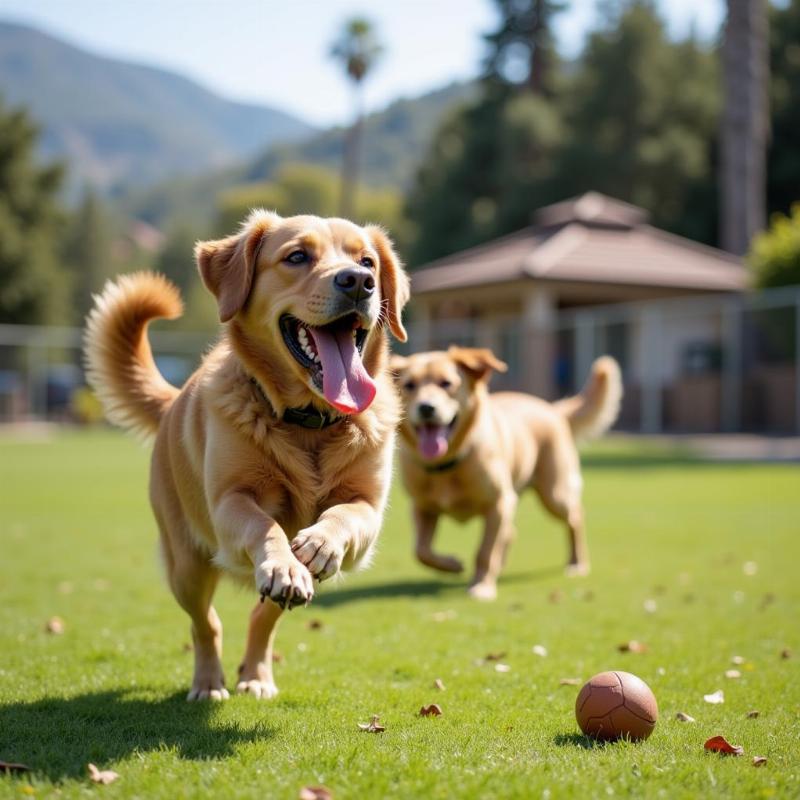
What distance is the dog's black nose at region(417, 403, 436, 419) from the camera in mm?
7723

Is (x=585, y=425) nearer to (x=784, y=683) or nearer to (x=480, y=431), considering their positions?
(x=480, y=431)

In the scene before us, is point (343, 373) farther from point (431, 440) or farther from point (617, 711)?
point (431, 440)

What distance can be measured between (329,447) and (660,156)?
40.5 metres

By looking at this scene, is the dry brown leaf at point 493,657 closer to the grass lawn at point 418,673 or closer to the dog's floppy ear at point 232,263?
the grass lawn at point 418,673

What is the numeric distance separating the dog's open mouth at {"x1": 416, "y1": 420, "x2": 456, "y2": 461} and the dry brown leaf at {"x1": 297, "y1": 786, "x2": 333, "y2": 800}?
4.78 m

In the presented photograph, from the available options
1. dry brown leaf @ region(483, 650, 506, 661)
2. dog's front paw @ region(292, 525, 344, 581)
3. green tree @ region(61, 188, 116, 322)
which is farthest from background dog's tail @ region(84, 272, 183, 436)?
green tree @ region(61, 188, 116, 322)

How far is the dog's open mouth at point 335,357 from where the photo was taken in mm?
4344

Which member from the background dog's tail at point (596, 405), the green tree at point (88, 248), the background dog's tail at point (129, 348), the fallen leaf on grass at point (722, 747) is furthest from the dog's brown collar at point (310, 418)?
the green tree at point (88, 248)

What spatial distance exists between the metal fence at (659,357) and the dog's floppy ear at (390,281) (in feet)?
59.2

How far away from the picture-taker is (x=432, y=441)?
25.7 feet

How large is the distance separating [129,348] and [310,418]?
170cm

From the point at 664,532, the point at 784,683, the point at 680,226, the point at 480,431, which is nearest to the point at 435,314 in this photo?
the point at 680,226

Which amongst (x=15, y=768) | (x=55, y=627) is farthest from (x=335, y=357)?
(x=55, y=627)

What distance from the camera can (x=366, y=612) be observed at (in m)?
6.95
